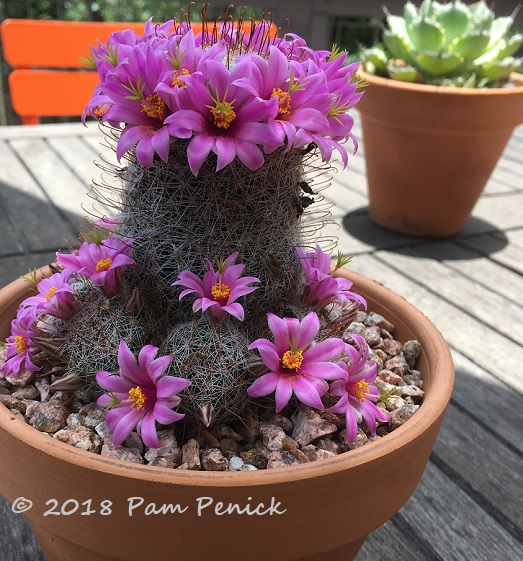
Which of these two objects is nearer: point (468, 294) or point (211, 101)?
point (211, 101)

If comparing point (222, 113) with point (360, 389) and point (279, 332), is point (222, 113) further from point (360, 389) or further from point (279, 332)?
point (360, 389)

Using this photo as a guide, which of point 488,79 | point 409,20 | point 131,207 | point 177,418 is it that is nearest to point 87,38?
point 409,20

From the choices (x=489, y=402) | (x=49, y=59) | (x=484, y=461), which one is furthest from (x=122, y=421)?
(x=49, y=59)

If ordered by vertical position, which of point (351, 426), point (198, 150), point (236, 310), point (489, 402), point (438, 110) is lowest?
point (489, 402)

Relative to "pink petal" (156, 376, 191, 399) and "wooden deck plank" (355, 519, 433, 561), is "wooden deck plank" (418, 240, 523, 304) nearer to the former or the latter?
"wooden deck plank" (355, 519, 433, 561)

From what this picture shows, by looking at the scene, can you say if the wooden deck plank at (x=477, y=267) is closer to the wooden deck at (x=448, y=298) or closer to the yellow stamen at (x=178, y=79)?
the wooden deck at (x=448, y=298)

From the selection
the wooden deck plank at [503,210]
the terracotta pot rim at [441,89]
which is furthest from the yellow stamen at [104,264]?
the wooden deck plank at [503,210]
